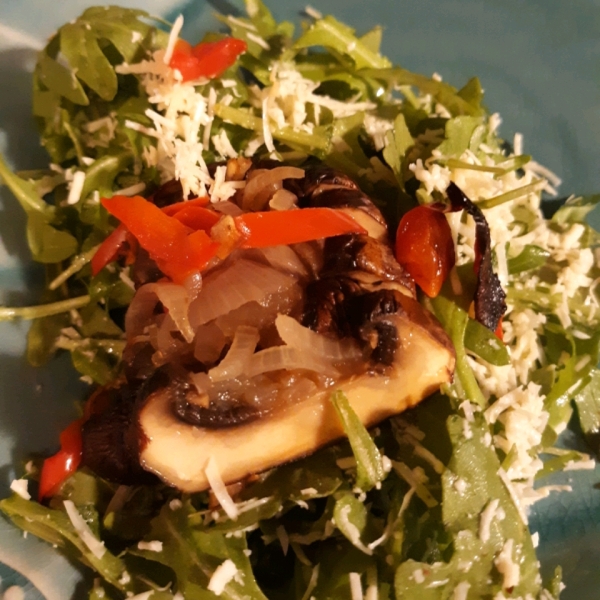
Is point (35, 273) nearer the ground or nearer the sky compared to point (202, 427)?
nearer the ground

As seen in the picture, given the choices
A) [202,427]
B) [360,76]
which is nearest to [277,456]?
[202,427]

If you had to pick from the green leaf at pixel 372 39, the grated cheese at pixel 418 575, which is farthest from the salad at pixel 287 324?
the green leaf at pixel 372 39

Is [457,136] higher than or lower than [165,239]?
higher

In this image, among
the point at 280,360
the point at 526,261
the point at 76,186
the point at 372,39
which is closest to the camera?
the point at 280,360

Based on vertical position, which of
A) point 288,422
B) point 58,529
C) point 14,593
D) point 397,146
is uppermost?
point 397,146

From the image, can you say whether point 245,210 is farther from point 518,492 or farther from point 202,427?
point 518,492

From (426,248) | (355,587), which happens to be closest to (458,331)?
(426,248)

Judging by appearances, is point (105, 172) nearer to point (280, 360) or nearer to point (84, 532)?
point (280, 360)
